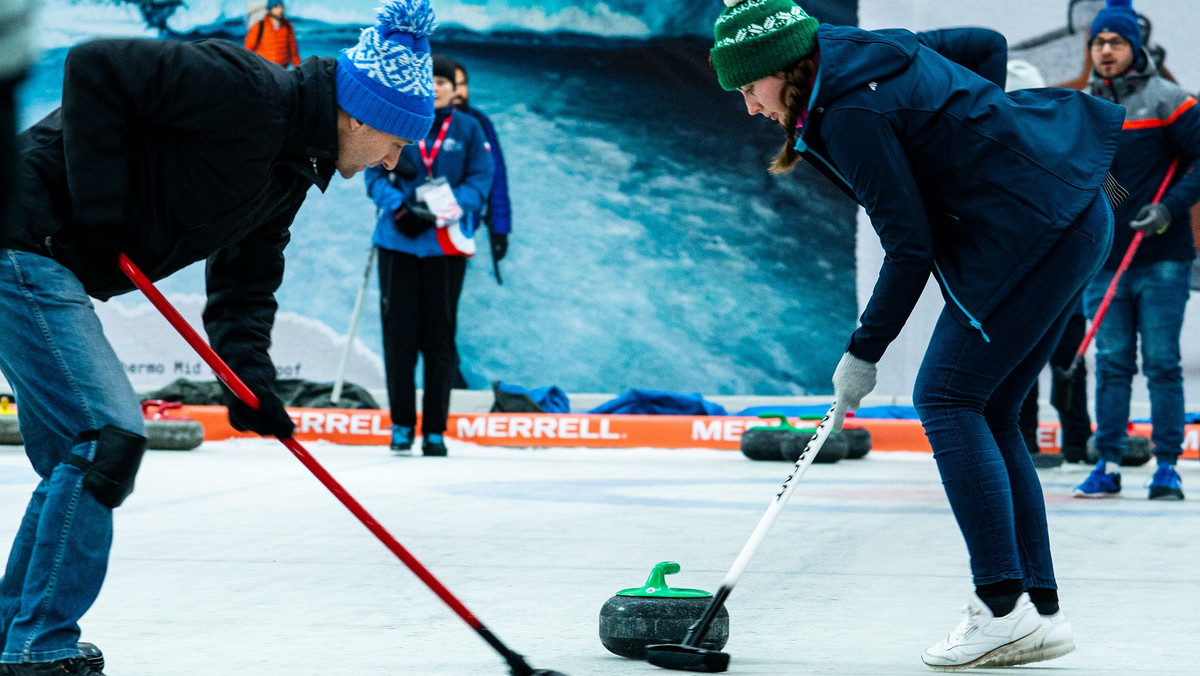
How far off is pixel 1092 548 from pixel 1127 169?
2175 mm

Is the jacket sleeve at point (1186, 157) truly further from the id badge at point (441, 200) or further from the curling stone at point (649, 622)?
the curling stone at point (649, 622)

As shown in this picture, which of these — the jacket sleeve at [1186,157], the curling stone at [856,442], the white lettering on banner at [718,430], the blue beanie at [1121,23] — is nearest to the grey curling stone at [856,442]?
the curling stone at [856,442]

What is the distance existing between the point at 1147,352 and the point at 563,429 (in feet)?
12.8

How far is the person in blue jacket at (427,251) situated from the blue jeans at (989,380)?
4.79m

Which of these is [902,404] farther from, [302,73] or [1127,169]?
[302,73]

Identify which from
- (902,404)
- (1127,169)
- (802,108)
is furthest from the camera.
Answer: (902,404)

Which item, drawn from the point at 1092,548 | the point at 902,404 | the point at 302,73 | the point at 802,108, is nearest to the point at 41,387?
the point at 302,73

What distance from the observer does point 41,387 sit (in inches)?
94.2

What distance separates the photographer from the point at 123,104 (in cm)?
239

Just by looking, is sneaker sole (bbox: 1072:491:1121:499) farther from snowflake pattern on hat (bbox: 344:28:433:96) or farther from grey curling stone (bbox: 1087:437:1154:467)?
snowflake pattern on hat (bbox: 344:28:433:96)

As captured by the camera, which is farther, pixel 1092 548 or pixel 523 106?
pixel 523 106

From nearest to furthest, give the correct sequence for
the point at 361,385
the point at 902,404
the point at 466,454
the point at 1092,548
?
the point at 1092,548 → the point at 466,454 → the point at 902,404 → the point at 361,385

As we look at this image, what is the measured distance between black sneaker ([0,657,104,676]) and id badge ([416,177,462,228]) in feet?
16.8

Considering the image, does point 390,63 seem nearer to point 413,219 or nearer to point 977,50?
point 977,50
